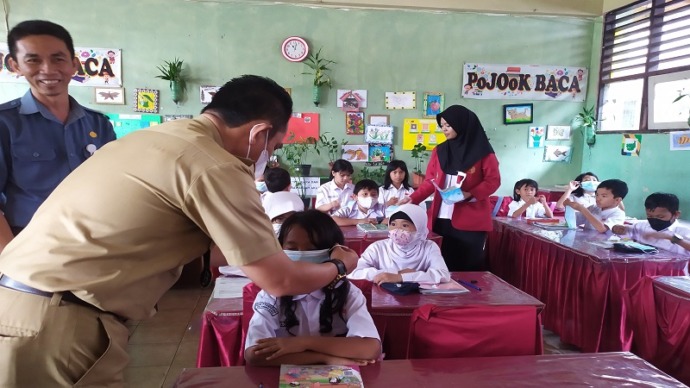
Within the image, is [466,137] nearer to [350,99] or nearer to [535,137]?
[350,99]

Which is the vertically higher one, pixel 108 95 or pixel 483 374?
pixel 108 95

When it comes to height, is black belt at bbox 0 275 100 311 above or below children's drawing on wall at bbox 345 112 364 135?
below

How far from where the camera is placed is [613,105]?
17.4ft

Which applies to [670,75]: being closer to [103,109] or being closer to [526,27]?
[526,27]

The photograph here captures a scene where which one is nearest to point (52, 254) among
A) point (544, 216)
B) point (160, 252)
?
point (160, 252)

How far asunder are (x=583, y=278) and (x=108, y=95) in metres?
5.10

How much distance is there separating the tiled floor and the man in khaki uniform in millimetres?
1510

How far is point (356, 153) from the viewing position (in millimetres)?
5484

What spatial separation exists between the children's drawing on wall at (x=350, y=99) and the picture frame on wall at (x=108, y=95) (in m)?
2.54

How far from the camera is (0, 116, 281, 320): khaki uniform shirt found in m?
0.83

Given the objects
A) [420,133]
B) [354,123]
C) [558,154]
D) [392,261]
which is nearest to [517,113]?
[558,154]

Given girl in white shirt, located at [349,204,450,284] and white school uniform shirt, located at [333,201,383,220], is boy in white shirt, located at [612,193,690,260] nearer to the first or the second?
girl in white shirt, located at [349,204,450,284]

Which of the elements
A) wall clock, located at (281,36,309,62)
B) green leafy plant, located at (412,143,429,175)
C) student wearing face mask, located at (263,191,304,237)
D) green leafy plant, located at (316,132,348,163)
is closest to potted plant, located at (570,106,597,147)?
green leafy plant, located at (412,143,429,175)

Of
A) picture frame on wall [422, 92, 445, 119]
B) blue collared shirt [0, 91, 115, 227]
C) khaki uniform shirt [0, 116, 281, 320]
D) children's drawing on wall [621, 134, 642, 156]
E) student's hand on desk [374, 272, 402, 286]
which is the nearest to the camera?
khaki uniform shirt [0, 116, 281, 320]
